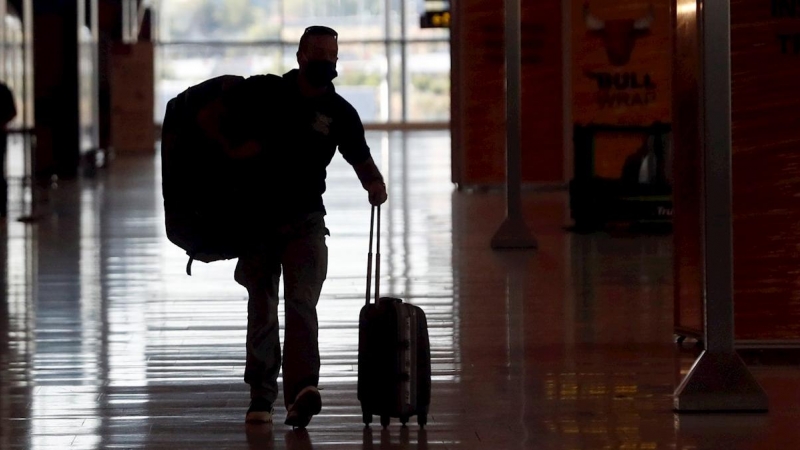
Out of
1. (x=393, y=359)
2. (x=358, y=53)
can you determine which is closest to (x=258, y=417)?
(x=393, y=359)

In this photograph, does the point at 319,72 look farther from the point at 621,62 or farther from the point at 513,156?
the point at 621,62

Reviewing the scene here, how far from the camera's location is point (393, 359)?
5.59 metres

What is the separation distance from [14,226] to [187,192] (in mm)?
10295

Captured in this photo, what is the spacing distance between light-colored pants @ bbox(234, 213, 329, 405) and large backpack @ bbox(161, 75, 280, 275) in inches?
5.2

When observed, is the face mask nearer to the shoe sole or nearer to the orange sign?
the shoe sole

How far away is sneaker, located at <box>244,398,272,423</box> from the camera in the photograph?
586 cm

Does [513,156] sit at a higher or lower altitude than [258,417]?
higher

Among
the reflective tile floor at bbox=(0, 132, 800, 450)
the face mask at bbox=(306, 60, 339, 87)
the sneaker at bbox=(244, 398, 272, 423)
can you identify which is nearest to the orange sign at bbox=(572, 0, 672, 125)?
the reflective tile floor at bbox=(0, 132, 800, 450)

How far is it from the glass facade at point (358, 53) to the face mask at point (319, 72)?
137 ft

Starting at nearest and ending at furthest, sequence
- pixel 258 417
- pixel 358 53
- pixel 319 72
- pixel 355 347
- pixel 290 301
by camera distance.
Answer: pixel 319 72 < pixel 290 301 < pixel 258 417 < pixel 355 347 < pixel 358 53

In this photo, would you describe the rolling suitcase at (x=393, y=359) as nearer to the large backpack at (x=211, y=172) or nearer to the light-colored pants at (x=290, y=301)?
the light-colored pants at (x=290, y=301)

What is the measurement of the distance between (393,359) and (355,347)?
2.25 metres

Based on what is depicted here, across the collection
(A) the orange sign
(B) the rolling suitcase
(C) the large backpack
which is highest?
(A) the orange sign

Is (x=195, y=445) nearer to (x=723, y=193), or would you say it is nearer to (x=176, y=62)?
(x=723, y=193)
